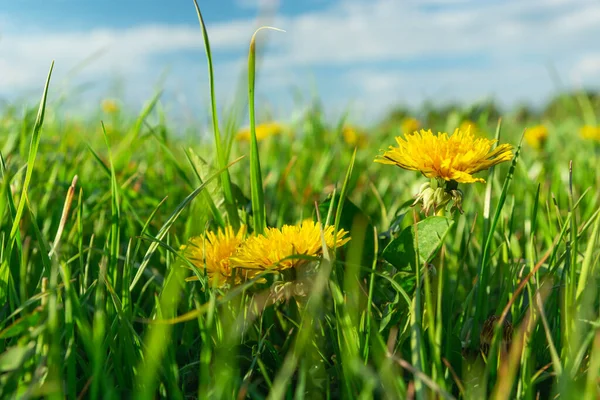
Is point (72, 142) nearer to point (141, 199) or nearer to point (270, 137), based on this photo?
point (270, 137)

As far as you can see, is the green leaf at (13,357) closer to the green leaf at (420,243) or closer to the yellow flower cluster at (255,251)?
the yellow flower cluster at (255,251)

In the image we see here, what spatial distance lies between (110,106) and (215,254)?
12.3 feet

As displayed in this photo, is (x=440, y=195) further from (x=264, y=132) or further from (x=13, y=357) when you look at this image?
(x=264, y=132)

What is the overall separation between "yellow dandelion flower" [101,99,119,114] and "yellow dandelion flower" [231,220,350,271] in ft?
11.5

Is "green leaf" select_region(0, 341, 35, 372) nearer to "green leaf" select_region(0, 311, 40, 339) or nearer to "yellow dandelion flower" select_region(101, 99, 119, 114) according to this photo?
"green leaf" select_region(0, 311, 40, 339)

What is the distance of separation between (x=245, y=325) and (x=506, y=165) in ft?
6.18

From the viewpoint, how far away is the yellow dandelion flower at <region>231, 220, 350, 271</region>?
0.82 metres

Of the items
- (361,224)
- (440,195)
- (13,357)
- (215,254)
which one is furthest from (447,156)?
(13,357)

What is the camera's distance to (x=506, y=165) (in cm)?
250

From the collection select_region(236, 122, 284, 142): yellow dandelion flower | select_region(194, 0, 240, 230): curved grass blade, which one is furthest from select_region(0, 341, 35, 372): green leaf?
select_region(236, 122, 284, 142): yellow dandelion flower

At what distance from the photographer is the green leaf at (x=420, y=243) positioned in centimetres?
88

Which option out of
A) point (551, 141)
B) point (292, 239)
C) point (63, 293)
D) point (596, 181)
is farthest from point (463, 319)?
point (551, 141)

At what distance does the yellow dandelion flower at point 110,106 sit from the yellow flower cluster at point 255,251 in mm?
3391

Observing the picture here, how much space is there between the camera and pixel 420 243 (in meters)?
0.90
